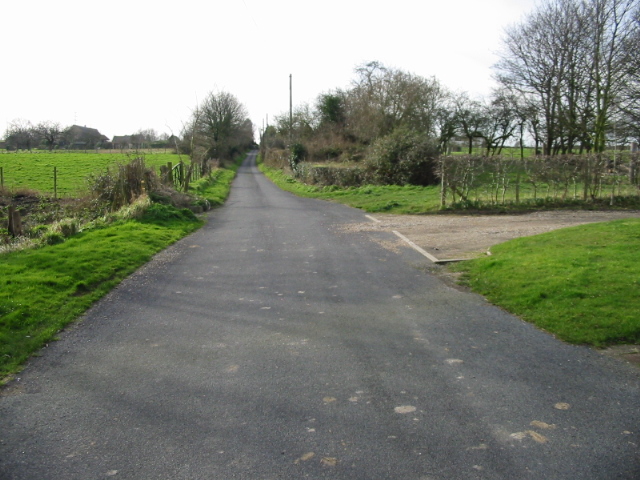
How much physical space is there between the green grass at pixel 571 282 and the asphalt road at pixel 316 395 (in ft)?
1.40

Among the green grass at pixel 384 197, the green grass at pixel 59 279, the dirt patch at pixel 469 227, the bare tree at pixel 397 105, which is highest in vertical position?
the bare tree at pixel 397 105

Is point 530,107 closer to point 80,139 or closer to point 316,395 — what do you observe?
point 316,395

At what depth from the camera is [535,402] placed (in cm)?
434

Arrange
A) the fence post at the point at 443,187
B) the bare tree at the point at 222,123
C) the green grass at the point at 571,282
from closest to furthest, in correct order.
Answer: the green grass at the point at 571,282
the fence post at the point at 443,187
the bare tree at the point at 222,123

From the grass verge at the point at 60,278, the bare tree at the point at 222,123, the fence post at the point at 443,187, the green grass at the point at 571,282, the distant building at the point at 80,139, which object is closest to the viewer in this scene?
the grass verge at the point at 60,278

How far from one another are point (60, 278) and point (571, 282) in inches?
297

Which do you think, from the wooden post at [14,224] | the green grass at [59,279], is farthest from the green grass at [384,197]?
the wooden post at [14,224]

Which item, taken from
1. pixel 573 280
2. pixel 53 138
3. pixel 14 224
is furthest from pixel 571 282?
pixel 53 138

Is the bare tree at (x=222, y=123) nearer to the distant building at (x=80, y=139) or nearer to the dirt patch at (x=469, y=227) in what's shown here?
the distant building at (x=80, y=139)

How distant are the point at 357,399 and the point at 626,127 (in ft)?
100

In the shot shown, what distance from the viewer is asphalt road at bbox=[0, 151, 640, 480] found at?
350 cm

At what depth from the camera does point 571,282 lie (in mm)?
7672

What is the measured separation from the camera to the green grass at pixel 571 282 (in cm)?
616

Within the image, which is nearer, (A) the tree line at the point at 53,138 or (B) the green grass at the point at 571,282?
(B) the green grass at the point at 571,282
